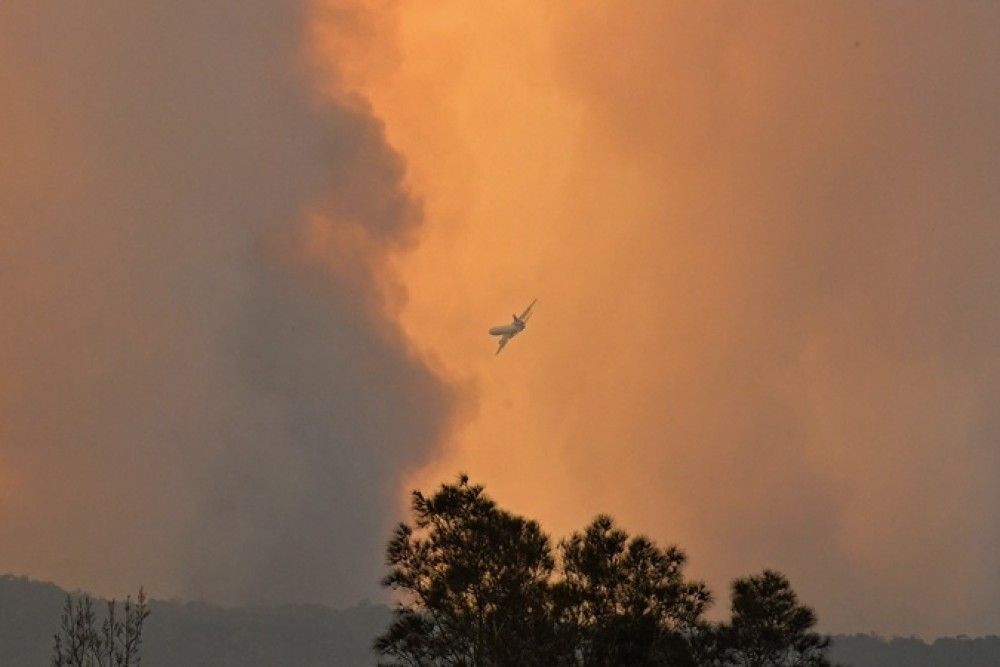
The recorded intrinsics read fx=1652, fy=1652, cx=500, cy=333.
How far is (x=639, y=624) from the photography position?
9638 cm

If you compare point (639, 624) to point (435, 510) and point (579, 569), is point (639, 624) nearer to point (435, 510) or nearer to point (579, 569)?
point (579, 569)

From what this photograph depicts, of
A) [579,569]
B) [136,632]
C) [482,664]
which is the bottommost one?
[136,632]

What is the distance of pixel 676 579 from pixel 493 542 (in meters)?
13.7

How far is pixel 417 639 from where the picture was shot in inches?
3607

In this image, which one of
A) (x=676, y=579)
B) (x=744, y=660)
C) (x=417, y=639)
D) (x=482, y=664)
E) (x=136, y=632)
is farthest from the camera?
(x=744, y=660)

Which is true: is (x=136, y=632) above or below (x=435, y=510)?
below

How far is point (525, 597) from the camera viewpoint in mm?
90562

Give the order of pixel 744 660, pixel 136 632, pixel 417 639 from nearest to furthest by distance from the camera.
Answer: pixel 136 632
pixel 417 639
pixel 744 660

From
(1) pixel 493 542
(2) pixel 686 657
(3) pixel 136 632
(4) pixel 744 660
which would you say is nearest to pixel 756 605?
(4) pixel 744 660

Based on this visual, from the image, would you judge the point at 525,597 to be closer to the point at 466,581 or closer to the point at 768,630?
the point at 466,581

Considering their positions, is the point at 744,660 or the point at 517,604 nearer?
the point at 517,604

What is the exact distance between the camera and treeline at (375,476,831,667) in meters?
89.9

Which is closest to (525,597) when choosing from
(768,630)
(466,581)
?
(466,581)

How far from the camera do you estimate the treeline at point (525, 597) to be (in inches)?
3538
